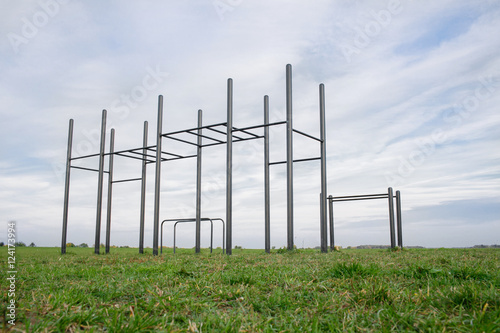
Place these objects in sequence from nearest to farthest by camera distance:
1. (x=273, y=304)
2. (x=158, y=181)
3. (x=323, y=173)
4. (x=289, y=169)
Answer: (x=273, y=304) → (x=289, y=169) → (x=323, y=173) → (x=158, y=181)

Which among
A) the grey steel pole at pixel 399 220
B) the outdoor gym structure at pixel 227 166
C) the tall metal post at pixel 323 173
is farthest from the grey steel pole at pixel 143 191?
the grey steel pole at pixel 399 220

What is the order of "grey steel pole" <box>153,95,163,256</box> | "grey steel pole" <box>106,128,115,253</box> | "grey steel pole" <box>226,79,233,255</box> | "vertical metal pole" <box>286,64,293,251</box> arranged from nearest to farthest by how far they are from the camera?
"vertical metal pole" <box>286,64,293,251</box> → "grey steel pole" <box>226,79,233,255</box> → "grey steel pole" <box>153,95,163,256</box> → "grey steel pole" <box>106,128,115,253</box>

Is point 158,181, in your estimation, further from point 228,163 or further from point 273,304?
point 273,304

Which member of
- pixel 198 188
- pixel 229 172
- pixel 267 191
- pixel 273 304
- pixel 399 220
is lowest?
pixel 273 304

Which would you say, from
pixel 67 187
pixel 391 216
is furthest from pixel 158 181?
pixel 391 216

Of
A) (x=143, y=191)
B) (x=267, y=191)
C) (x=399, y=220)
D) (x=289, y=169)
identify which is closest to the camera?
(x=289, y=169)

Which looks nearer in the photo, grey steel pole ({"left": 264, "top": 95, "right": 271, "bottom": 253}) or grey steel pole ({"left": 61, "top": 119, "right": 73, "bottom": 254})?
grey steel pole ({"left": 264, "top": 95, "right": 271, "bottom": 253})

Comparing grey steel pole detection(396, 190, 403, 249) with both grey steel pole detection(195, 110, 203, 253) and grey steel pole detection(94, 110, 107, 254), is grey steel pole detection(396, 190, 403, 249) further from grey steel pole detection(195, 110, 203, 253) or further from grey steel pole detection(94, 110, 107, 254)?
grey steel pole detection(94, 110, 107, 254)

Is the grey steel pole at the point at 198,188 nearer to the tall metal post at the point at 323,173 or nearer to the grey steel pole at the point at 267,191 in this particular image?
the grey steel pole at the point at 267,191

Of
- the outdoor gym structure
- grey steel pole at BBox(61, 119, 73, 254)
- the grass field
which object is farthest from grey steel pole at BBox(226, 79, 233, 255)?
grey steel pole at BBox(61, 119, 73, 254)

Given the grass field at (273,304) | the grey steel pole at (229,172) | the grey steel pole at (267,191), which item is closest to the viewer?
the grass field at (273,304)

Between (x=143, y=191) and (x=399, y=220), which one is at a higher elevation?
(x=143, y=191)

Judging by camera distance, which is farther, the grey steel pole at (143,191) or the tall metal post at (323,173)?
the grey steel pole at (143,191)

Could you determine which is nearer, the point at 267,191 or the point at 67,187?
the point at 267,191
